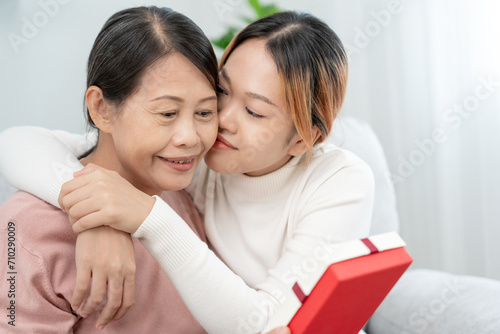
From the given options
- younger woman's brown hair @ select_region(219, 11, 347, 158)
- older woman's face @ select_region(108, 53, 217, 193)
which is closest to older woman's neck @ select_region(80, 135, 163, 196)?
older woman's face @ select_region(108, 53, 217, 193)

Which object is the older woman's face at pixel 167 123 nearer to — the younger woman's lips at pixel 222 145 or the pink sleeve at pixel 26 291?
the younger woman's lips at pixel 222 145

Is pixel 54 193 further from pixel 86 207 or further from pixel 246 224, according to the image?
pixel 246 224

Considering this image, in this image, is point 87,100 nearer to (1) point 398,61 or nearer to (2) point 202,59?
(2) point 202,59

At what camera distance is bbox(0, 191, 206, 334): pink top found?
3.12 ft

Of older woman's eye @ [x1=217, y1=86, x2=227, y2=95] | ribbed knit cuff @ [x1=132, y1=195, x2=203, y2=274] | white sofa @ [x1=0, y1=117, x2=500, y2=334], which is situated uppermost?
older woman's eye @ [x1=217, y1=86, x2=227, y2=95]

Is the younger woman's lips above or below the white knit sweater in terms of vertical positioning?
above

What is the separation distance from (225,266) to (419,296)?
0.71 meters

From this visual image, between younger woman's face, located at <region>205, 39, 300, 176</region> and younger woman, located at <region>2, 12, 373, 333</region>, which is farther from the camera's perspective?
younger woman's face, located at <region>205, 39, 300, 176</region>

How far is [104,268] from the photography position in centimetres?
91

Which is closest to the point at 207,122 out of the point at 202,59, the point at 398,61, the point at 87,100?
the point at 202,59

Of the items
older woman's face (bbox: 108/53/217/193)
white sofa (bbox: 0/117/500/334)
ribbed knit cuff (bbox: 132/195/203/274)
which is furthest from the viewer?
white sofa (bbox: 0/117/500/334)

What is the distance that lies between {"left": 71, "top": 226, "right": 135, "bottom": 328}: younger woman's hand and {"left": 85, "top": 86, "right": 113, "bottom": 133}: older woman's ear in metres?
0.26

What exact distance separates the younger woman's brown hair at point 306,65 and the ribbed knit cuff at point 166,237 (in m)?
0.38

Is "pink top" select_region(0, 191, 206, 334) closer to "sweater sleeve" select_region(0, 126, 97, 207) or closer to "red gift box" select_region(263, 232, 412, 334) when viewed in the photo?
"sweater sleeve" select_region(0, 126, 97, 207)
